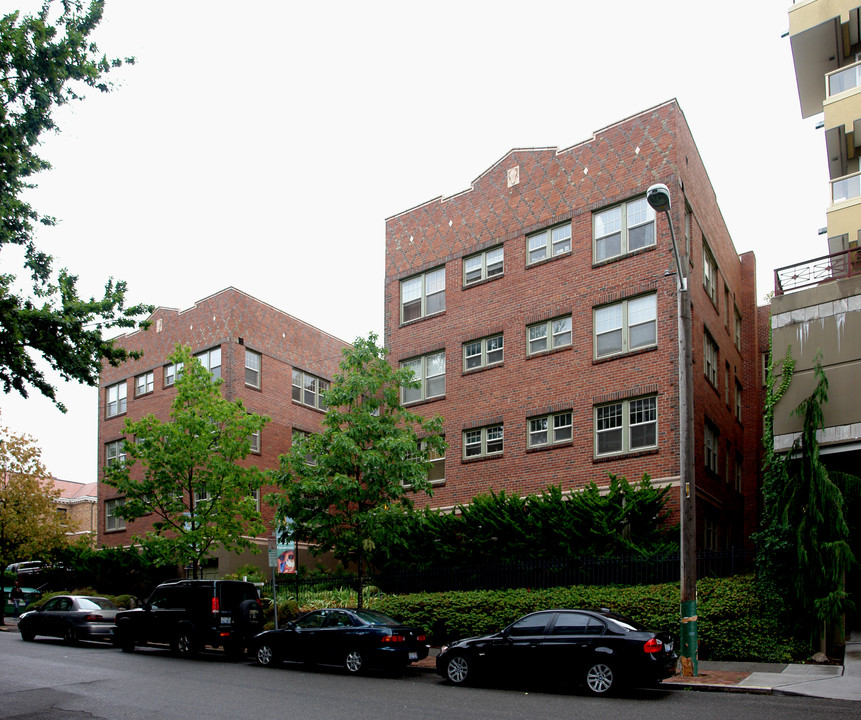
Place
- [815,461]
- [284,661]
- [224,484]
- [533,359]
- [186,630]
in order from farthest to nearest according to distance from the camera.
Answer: [224,484], [533,359], [186,630], [284,661], [815,461]

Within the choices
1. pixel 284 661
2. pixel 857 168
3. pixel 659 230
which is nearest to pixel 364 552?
pixel 284 661

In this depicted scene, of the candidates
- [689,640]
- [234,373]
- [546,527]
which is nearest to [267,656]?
[546,527]

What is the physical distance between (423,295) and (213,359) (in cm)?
1217

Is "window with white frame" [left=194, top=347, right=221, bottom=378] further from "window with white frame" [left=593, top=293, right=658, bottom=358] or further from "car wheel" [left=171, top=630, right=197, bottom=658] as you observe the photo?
"window with white frame" [left=593, top=293, right=658, bottom=358]

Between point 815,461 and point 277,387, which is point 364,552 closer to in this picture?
point 815,461

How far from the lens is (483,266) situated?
2898 cm

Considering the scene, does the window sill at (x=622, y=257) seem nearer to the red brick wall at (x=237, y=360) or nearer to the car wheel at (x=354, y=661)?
the car wheel at (x=354, y=661)

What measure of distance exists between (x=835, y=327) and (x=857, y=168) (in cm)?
944

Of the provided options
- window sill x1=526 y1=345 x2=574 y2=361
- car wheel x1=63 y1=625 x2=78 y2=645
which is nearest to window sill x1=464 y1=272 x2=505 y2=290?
window sill x1=526 y1=345 x2=574 y2=361

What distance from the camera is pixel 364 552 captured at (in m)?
22.8

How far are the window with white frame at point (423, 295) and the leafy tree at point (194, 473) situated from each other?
6.42 meters

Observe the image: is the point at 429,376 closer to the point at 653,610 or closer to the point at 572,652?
the point at 653,610

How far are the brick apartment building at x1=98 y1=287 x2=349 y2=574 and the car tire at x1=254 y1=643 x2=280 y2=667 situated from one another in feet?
55.2

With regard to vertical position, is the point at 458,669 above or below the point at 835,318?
below
